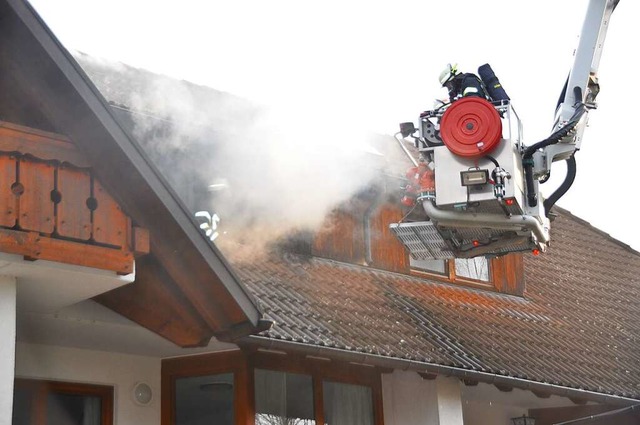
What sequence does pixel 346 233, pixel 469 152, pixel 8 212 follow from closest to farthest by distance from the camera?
pixel 8 212 < pixel 469 152 < pixel 346 233

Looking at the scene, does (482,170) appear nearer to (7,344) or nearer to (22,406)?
(22,406)

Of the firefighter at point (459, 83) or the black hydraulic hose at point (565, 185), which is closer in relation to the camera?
the firefighter at point (459, 83)

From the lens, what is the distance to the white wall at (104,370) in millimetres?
9789

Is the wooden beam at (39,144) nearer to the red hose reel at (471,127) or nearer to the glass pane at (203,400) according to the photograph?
the glass pane at (203,400)

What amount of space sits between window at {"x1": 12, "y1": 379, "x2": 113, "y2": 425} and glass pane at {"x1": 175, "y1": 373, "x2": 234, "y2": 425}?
26.3 inches

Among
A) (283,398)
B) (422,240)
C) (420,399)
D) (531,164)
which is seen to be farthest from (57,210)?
(420,399)

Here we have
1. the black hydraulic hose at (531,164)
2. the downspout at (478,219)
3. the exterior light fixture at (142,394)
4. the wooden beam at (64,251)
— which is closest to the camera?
the wooden beam at (64,251)

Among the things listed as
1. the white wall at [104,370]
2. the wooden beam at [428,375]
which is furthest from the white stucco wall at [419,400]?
the white wall at [104,370]

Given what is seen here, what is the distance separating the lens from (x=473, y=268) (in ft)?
50.3

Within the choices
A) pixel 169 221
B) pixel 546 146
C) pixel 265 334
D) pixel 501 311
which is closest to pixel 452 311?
pixel 501 311

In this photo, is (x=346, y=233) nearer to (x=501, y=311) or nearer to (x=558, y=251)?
(x=501, y=311)

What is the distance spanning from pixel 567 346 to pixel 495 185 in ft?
12.2

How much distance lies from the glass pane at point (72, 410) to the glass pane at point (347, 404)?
2.28 m

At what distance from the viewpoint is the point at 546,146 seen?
11.7m
